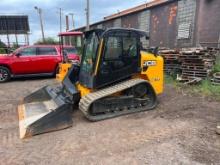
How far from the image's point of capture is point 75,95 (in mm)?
5676

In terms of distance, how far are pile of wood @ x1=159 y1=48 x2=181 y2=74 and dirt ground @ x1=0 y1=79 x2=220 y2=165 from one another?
13.8ft

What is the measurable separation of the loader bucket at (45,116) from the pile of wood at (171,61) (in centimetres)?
580

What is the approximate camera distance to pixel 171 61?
10.4m

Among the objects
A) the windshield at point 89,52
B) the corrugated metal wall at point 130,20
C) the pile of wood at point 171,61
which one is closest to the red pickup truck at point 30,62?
the pile of wood at point 171,61

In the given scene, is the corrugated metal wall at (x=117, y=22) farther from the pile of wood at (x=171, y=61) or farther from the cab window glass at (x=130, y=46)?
the cab window glass at (x=130, y=46)

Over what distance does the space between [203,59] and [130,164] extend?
645cm

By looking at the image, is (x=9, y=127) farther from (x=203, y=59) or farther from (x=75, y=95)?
(x=203, y=59)

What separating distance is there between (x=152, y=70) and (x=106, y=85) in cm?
140

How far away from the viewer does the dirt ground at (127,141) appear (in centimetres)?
364

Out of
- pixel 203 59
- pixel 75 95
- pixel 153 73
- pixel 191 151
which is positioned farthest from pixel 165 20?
pixel 191 151

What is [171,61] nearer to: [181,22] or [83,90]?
[181,22]

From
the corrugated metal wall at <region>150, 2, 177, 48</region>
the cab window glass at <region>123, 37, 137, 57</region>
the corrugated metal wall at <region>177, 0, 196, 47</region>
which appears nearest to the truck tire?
the cab window glass at <region>123, 37, 137, 57</region>

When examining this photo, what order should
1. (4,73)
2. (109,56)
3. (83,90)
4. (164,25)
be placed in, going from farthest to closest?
(164,25)
(4,73)
(83,90)
(109,56)

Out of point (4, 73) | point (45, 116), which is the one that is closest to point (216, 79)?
point (45, 116)
